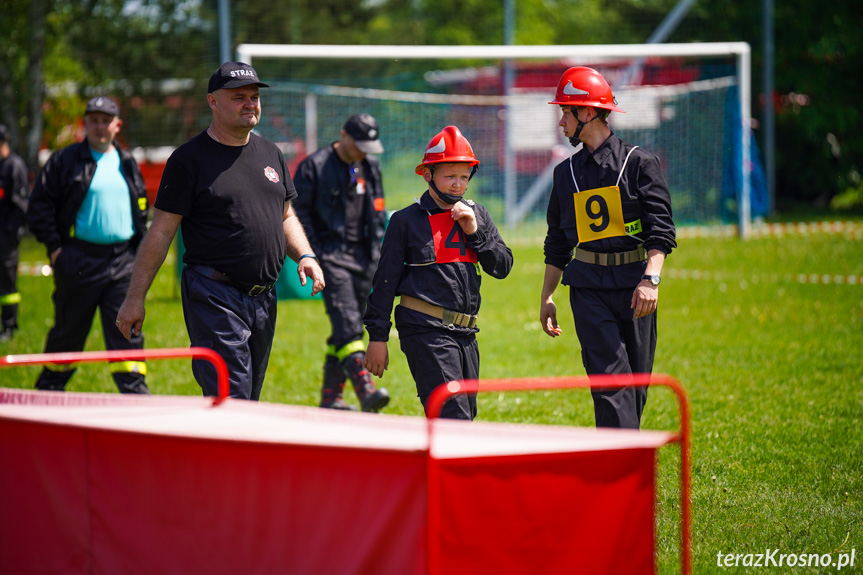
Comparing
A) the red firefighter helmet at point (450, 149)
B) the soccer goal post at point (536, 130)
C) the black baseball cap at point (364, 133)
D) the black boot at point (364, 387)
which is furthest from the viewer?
the soccer goal post at point (536, 130)

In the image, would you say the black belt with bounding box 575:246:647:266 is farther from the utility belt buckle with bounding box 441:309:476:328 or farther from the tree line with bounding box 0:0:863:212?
the tree line with bounding box 0:0:863:212

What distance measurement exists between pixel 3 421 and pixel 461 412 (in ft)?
7.51

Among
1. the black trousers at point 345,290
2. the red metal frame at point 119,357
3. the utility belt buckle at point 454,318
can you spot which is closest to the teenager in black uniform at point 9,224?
the black trousers at point 345,290

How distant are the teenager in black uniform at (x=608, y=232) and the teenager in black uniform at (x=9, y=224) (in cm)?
822

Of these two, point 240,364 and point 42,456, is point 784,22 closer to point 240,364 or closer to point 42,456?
point 240,364

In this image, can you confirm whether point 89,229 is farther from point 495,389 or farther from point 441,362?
point 495,389

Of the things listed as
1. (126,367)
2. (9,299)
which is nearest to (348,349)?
(126,367)

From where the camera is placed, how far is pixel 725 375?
8414 millimetres

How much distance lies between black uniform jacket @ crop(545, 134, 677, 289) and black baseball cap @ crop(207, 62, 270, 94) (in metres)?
1.78

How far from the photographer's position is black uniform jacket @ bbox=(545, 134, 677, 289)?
4.91 metres

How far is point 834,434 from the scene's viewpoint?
6473 mm

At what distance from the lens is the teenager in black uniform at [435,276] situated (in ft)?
16.1

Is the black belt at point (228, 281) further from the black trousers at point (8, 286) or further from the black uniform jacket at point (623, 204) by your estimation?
the black trousers at point (8, 286)

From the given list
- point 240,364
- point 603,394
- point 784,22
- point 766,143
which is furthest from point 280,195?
point 784,22
